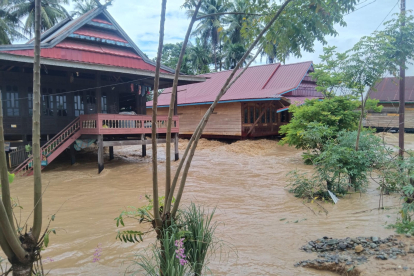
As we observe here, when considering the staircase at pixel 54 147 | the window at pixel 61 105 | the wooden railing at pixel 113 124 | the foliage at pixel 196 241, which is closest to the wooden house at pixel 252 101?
the wooden railing at pixel 113 124

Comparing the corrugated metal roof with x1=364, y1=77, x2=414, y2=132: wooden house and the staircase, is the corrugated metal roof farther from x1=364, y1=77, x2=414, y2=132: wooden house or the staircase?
the staircase

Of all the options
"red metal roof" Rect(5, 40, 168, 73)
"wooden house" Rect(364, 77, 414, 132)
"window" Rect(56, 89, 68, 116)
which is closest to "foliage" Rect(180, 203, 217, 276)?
"red metal roof" Rect(5, 40, 168, 73)

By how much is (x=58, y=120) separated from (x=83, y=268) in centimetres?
1026

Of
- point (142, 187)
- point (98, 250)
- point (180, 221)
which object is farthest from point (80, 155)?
point (180, 221)

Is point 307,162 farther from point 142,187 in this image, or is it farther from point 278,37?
point 278,37

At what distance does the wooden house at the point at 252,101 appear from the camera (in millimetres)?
20312

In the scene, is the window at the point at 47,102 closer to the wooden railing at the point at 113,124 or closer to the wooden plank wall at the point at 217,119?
the wooden railing at the point at 113,124

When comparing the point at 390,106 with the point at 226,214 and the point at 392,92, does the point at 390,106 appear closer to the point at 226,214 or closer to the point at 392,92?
the point at 392,92

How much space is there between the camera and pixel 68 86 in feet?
44.9

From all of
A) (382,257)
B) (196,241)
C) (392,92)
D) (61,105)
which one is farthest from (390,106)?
(196,241)

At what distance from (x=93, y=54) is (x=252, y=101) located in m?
10.7

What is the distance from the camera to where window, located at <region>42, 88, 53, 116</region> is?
Result: 13051mm

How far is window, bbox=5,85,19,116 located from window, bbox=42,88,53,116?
3.14 feet

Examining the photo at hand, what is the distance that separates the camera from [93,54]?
42.8ft
